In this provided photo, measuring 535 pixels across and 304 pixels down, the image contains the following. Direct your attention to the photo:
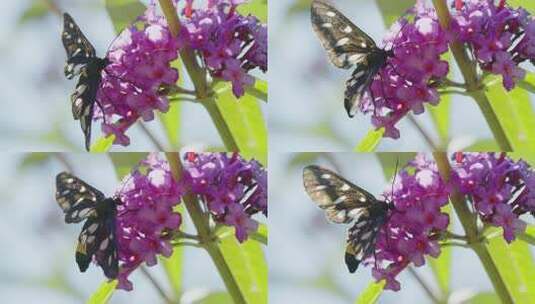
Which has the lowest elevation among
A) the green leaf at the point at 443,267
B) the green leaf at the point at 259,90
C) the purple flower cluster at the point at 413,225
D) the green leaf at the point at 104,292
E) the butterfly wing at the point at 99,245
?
the green leaf at the point at 443,267

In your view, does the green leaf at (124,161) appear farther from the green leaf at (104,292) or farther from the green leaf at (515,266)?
the green leaf at (515,266)

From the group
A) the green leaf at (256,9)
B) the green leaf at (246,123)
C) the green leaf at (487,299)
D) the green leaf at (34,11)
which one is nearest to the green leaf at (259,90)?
the green leaf at (246,123)

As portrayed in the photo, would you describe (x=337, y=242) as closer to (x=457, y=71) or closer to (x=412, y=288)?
(x=412, y=288)

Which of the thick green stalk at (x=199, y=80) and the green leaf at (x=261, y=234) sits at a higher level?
the thick green stalk at (x=199, y=80)

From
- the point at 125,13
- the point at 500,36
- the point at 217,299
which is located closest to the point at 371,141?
the point at 500,36

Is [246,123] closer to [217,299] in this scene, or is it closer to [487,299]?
[217,299]

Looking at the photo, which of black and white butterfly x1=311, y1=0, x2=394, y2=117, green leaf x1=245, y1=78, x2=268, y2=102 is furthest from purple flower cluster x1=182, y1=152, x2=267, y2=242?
black and white butterfly x1=311, y1=0, x2=394, y2=117

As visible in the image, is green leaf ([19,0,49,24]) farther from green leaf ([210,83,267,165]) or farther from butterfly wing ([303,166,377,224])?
butterfly wing ([303,166,377,224])
